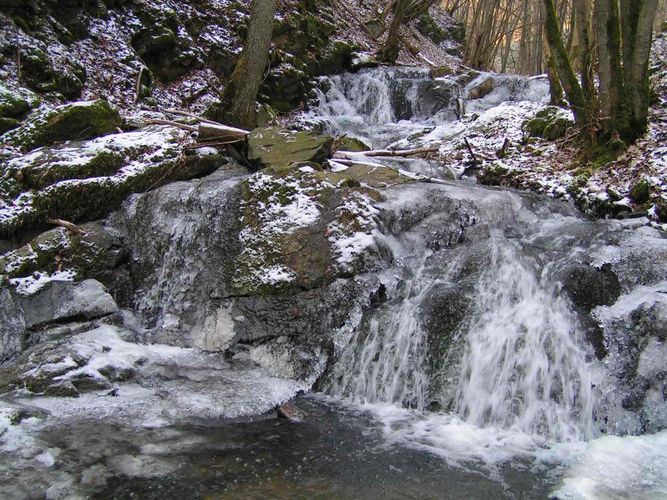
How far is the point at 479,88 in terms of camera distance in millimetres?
14586

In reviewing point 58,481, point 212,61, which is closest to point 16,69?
point 212,61

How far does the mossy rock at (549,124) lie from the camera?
901cm

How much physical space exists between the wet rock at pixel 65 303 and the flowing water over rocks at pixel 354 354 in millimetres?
112

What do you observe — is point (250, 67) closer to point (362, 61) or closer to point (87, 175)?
point (87, 175)

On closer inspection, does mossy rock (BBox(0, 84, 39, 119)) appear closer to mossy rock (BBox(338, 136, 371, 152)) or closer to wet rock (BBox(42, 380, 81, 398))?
wet rock (BBox(42, 380, 81, 398))

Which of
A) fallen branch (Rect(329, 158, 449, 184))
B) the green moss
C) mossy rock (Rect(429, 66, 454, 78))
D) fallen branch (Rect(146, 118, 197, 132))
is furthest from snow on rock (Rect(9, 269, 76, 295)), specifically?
mossy rock (Rect(429, 66, 454, 78))

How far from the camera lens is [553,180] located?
786cm

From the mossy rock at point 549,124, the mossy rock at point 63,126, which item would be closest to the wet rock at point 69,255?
the mossy rock at point 63,126

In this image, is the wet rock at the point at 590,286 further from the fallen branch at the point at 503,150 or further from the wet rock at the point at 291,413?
the fallen branch at the point at 503,150

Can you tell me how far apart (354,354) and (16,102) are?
6.56 meters

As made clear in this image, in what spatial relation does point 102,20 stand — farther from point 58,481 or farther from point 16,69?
point 58,481

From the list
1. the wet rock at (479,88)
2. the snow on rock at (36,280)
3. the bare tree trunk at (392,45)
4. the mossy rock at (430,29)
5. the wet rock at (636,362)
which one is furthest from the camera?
the mossy rock at (430,29)

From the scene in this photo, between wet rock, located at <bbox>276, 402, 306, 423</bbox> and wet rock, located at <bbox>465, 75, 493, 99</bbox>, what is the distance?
12111 mm

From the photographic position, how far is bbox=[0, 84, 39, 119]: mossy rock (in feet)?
24.6
